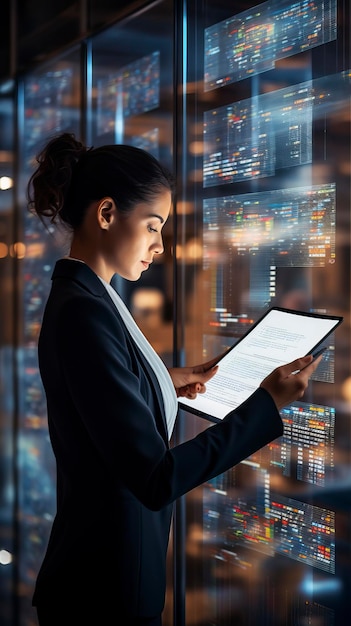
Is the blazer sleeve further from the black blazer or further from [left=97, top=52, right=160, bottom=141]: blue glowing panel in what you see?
[left=97, top=52, right=160, bottom=141]: blue glowing panel

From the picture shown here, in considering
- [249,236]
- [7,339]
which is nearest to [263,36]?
[249,236]

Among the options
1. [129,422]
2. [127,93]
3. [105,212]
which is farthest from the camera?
[127,93]

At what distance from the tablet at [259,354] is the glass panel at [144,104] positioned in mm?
795

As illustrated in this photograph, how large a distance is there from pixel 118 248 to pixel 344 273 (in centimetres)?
61

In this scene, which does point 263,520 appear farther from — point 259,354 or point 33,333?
point 33,333

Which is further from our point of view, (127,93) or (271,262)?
(127,93)

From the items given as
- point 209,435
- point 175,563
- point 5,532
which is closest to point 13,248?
point 5,532

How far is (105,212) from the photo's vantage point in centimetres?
128

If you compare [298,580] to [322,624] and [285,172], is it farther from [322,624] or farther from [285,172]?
[285,172]

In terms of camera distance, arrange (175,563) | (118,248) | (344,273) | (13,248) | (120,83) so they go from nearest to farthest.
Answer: (118,248)
(344,273)
(175,563)
(120,83)
(13,248)

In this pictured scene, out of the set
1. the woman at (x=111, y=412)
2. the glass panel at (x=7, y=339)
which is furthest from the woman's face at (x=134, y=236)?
the glass panel at (x=7, y=339)

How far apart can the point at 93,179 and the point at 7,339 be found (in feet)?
7.63

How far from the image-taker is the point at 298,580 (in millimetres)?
1813

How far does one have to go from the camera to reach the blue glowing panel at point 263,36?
5.68ft
